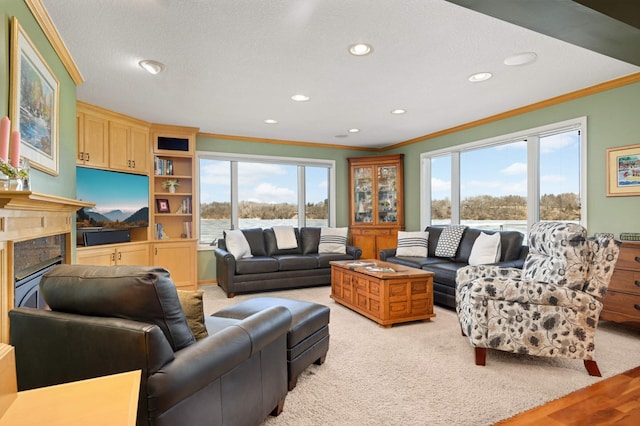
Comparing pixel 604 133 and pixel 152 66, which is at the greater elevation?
pixel 152 66

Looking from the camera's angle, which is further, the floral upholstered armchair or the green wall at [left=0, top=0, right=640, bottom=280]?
the floral upholstered armchair

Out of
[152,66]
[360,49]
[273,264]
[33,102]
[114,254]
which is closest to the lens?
[33,102]

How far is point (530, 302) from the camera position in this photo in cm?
253

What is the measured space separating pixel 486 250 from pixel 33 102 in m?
4.51

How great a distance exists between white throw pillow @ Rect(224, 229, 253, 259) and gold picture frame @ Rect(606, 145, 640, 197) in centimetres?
443

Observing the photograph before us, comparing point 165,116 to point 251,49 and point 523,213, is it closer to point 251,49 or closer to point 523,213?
point 251,49

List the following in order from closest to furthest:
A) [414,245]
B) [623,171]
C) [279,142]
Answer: [623,171]
[414,245]
[279,142]

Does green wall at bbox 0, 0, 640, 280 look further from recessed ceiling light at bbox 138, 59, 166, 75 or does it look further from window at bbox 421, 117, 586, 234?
recessed ceiling light at bbox 138, 59, 166, 75

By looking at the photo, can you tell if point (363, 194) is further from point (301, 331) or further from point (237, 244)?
point (301, 331)

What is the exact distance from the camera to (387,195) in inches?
258

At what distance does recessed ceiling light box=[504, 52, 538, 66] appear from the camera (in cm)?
288

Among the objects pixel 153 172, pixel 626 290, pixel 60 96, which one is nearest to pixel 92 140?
pixel 153 172

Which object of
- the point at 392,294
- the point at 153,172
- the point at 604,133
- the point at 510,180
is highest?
the point at 604,133

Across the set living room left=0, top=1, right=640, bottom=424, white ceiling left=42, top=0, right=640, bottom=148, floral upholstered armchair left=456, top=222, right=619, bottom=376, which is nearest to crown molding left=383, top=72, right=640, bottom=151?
living room left=0, top=1, right=640, bottom=424
